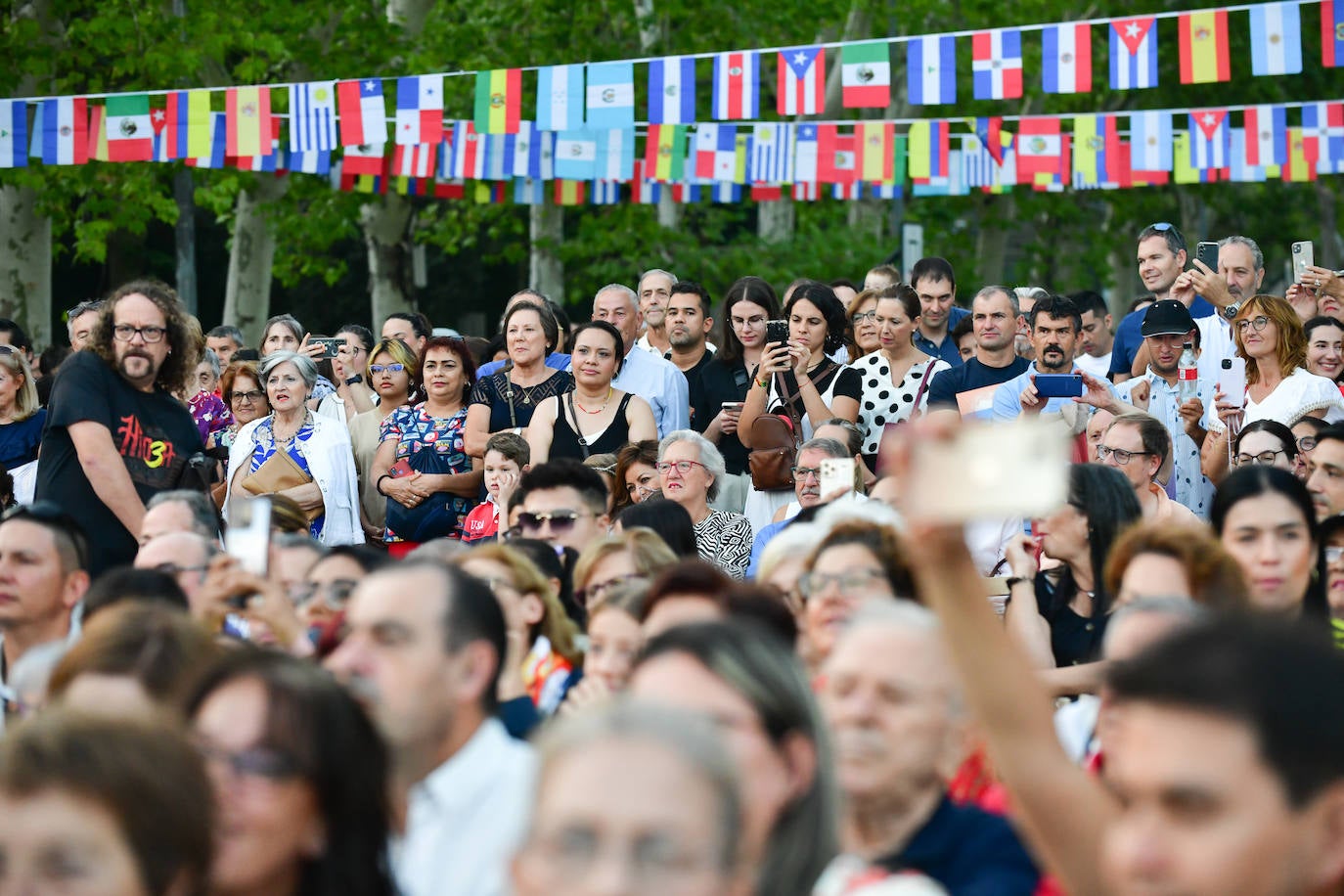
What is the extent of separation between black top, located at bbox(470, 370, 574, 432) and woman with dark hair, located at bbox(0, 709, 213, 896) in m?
6.76

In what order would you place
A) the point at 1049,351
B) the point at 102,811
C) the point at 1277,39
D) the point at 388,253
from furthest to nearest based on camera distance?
the point at 388,253 → the point at 1277,39 → the point at 1049,351 → the point at 102,811

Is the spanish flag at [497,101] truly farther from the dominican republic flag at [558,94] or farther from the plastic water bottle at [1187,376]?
the plastic water bottle at [1187,376]

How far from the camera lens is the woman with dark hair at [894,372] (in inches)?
379

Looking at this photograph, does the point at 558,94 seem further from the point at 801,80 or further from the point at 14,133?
the point at 14,133

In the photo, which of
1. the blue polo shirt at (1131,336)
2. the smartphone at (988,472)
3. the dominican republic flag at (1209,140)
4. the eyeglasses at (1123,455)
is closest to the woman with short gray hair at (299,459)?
the eyeglasses at (1123,455)

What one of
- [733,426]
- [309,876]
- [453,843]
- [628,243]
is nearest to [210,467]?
[733,426]

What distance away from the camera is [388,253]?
72.4 ft

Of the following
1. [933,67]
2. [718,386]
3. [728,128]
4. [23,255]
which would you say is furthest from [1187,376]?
[23,255]

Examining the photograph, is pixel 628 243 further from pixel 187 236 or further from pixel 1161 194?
pixel 1161 194

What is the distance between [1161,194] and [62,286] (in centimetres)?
1970

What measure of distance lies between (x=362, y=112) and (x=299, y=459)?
635 cm

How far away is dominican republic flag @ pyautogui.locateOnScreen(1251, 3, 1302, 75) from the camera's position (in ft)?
42.8

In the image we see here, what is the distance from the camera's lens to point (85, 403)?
7.40 metres

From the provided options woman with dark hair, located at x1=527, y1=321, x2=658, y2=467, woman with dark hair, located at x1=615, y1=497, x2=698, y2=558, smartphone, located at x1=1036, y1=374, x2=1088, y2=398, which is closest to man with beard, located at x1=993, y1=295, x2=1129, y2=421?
smartphone, located at x1=1036, y1=374, x2=1088, y2=398
